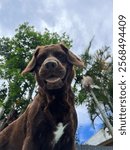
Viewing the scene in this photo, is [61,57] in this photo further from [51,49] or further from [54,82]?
[54,82]

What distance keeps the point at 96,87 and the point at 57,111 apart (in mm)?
14220

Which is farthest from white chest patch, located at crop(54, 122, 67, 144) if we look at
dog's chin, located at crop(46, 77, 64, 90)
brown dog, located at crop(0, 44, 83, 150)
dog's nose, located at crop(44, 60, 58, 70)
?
dog's nose, located at crop(44, 60, 58, 70)

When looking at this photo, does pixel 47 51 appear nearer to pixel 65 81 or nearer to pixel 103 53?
pixel 65 81

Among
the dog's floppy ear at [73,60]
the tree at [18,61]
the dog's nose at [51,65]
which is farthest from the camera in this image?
the tree at [18,61]

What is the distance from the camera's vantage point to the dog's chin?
4004mm

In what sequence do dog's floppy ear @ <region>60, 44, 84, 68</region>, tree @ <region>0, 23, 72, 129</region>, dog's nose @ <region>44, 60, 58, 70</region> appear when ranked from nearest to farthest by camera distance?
dog's nose @ <region>44, 60, 58, 70</region>
dog's floppy ear @ <region>60, 44, 84, 68</region>
tree @ <region>0, 23, 72, 129</region>

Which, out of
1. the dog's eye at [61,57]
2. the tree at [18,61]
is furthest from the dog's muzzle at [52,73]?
the tree at [18,61]

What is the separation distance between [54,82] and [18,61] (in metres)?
15.1

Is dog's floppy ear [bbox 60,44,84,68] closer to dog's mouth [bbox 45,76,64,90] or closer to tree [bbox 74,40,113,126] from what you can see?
dog's mouth [bbox 45,76,64,90]

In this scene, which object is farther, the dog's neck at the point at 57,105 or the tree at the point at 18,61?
the tree at the point at 18,61

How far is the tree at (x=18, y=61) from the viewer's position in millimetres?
17625

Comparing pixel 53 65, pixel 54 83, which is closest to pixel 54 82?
pixel 54 83

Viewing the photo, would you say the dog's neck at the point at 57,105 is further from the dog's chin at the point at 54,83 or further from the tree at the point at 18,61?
the tree at the point at 18,61

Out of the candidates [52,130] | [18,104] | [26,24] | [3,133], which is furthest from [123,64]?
[26,24]
